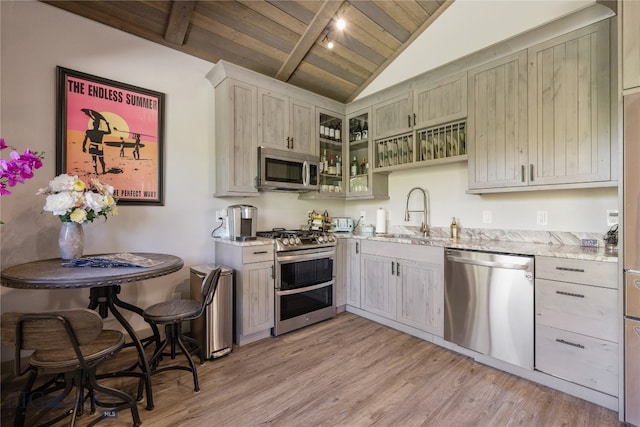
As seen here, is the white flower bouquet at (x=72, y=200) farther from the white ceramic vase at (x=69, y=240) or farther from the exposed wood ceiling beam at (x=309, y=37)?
the exposed wood ceiling beam at (x=309, y=37)

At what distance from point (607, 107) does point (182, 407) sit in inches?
140

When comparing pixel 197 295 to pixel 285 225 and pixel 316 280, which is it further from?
pixel 285 225

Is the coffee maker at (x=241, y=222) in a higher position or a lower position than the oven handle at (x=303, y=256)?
higher

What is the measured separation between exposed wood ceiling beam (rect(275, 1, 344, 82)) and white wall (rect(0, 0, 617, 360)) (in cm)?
88

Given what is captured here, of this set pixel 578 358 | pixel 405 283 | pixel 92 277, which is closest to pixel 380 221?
pixel 405 283

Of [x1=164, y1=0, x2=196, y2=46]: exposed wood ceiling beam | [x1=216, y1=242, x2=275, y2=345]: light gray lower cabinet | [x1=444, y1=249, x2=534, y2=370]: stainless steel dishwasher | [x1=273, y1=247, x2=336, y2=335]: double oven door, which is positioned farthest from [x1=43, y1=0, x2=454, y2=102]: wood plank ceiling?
[x1=444, y1=249, x2=534, y2=370]: stainless steel dishwasher

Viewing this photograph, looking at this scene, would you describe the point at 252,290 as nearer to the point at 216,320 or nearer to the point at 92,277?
the point at 216,320

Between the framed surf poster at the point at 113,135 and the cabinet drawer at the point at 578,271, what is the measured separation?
327 centimetres

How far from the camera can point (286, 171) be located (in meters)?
3.31

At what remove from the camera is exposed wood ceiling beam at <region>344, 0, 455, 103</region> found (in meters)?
3.17

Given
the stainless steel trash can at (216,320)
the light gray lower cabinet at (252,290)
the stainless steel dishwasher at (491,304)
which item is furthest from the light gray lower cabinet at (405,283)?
the stainless steel trash can at (216,320)

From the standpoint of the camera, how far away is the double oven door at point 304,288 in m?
2.86

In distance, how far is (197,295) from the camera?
255 cm

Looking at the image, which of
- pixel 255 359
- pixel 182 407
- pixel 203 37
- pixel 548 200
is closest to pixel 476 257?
pixel 548 200
